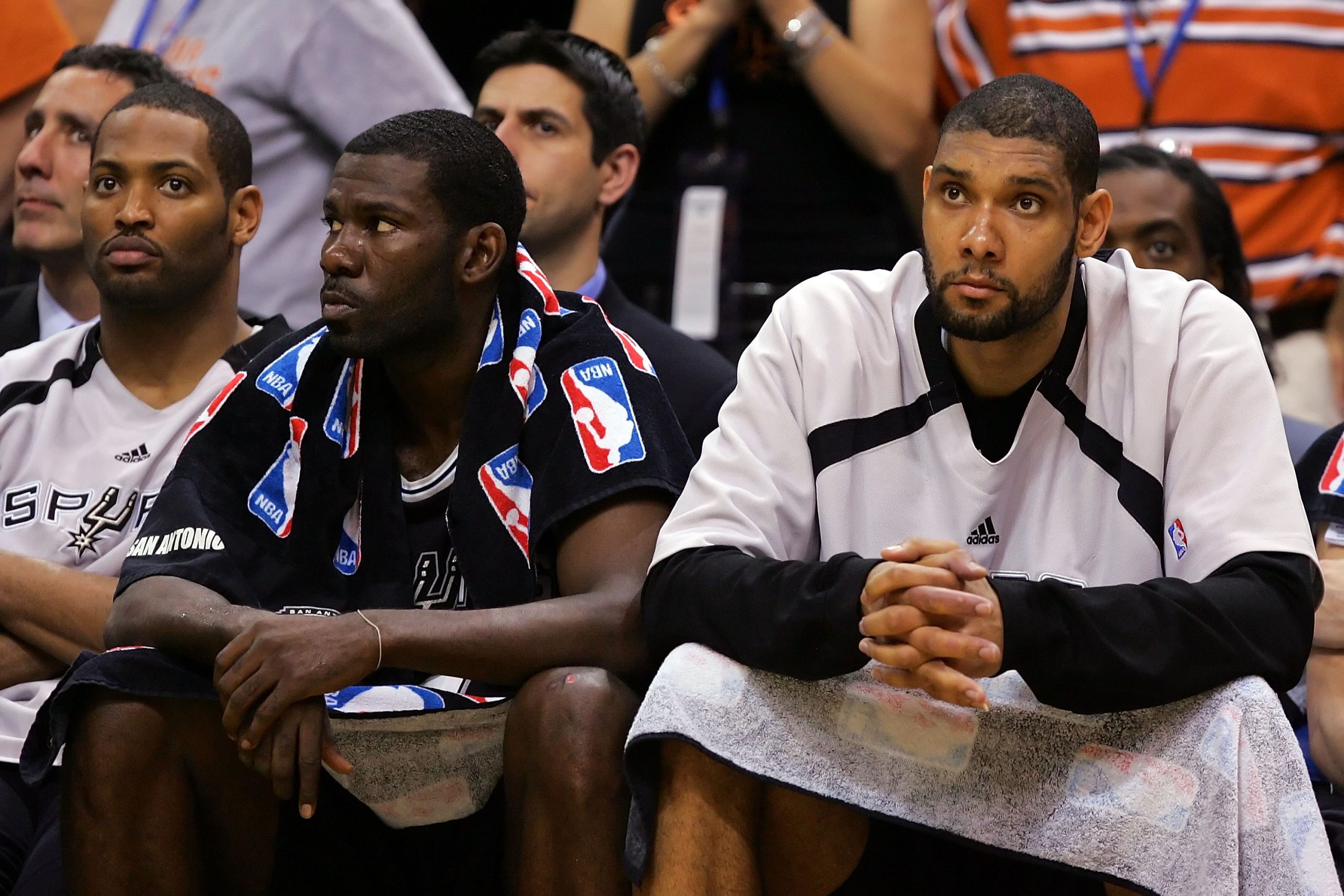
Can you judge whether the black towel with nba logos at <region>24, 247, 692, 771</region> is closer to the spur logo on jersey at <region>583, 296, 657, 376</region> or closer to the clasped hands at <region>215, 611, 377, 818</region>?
the spur logo on jersey at <region>583, 296, 657, 376</region>

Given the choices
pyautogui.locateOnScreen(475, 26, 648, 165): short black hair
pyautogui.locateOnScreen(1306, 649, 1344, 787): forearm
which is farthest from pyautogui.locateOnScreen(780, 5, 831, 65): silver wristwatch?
pyautogui.locateOnScreen(1306, 649, 1344, 787): forearm

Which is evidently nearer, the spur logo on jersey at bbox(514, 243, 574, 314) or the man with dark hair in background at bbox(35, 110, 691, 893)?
the man with dark hair in background at bbox(35, 110, 691, 893)

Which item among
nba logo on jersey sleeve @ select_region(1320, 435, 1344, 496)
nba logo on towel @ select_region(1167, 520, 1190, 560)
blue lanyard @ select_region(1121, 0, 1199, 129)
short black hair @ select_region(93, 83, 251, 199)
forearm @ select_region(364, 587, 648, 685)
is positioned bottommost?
forearm @ select_region(364, 587, 648, 685)

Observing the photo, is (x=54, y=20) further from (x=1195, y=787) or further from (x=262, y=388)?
(x=1195, y=787)

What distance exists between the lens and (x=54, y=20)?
414 cm

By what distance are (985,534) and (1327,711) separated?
61 centimetres

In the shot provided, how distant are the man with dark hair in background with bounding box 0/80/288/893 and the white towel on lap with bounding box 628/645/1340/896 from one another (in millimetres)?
1136

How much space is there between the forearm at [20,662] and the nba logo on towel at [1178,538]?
5.82 feet

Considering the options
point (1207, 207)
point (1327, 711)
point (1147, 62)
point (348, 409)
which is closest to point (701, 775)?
point (348, 409)

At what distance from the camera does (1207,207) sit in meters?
3.58

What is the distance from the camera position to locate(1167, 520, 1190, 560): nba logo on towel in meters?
2.23

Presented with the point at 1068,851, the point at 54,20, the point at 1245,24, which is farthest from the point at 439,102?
the point at 1068,851

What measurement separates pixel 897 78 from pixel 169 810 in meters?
2.47

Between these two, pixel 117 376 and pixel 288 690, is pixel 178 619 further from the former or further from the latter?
pixel 117 376
